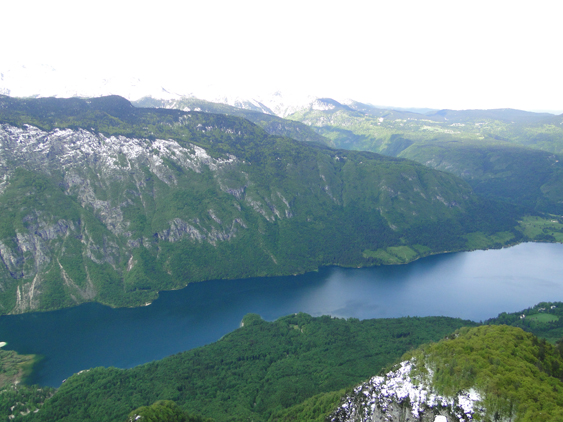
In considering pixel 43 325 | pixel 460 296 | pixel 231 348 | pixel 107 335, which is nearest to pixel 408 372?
pixel 231 348

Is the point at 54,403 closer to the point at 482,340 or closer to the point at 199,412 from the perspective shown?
the point at 199,412

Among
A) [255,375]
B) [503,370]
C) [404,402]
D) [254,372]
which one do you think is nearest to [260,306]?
[254,372]

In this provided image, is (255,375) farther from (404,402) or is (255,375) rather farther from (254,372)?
(404,402)

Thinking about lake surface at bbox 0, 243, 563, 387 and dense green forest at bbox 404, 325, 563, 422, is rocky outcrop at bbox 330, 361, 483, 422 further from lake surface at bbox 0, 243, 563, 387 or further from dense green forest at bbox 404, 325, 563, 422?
lake surface at bbox 0, 243, 563, 387

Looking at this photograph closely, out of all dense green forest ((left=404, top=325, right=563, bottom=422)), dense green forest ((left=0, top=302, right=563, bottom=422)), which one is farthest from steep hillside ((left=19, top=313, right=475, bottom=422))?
dense green forest ((left=404, top=325, right=563, bottom=422))

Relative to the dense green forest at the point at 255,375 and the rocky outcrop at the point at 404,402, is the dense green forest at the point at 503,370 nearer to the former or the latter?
the rocky outcrop at the point at 404,402

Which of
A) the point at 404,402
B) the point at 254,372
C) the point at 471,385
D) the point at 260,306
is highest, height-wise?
the point at 471,385
